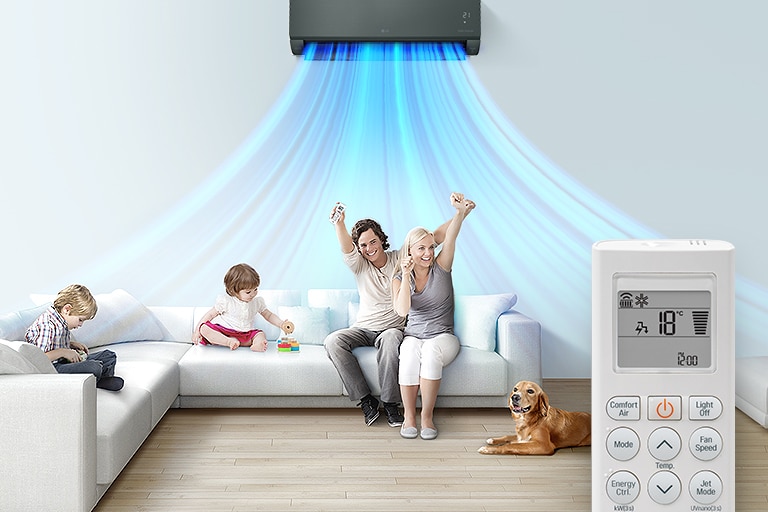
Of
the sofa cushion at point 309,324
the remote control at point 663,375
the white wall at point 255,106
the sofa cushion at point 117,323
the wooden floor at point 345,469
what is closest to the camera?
the remote control at point 663,375

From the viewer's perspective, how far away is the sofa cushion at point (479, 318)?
12.6 ft

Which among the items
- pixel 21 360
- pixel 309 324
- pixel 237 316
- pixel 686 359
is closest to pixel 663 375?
pixel 686 359

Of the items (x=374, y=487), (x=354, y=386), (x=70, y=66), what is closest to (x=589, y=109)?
(x=354, y=386)

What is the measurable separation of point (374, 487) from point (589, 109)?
104 inches

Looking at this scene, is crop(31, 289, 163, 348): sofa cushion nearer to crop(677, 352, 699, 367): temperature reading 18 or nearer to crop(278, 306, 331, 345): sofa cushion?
crop(278, 306, 331, 345): sofa cushion

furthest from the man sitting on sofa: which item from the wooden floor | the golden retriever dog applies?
the golden retriever dog

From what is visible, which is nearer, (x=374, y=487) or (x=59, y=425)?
(x=59, y=425)

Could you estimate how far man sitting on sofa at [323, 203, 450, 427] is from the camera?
11.8 ft

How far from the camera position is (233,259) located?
4.47 metres

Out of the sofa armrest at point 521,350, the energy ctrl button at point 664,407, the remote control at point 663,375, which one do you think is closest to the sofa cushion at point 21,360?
the remote control at point 663,375

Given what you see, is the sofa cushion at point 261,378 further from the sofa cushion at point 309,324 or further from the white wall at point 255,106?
the white wall at point 255,106

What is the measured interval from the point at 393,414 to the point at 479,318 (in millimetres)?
684

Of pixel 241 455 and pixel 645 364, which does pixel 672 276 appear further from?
pixel 241 455

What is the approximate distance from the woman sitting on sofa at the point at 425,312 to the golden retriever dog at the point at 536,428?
1.30 ft
